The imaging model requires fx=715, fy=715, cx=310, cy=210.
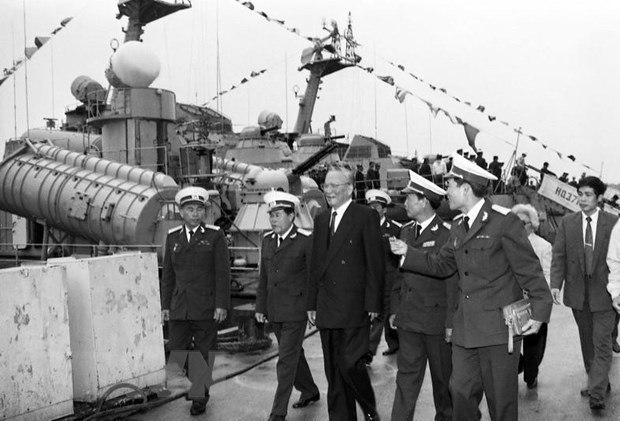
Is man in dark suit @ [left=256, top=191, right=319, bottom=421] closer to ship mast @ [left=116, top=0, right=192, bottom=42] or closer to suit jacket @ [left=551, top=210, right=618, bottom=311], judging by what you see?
suit jacket @ [left=551, top=210, right=618, bottom=311]

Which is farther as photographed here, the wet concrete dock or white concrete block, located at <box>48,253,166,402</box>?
the wet concrete dock

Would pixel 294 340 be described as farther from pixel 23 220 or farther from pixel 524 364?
pixel 23 220

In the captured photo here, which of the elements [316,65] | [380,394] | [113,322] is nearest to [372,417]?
[380,394]

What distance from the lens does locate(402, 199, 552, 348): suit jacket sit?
4070 millimetres

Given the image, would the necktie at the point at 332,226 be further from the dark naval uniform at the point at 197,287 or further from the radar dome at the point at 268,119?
the radar dome at the point at 268,119

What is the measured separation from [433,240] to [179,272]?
7.40ft

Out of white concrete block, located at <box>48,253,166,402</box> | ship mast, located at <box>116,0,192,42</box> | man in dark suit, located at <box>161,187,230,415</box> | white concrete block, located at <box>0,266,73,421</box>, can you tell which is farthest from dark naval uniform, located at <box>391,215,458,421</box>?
ship mast, located at <box>116,0,192,42</box>

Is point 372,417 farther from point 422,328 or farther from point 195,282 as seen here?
point 195,282

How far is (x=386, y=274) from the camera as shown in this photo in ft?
17.0

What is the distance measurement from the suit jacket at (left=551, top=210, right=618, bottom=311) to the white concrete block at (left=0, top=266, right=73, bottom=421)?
3.87 metres

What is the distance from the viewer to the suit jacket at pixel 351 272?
Result: 191 inches

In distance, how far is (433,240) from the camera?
510 centimetres

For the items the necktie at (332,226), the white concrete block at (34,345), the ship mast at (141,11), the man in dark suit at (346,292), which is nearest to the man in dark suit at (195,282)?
the white concrete block at (34,345)

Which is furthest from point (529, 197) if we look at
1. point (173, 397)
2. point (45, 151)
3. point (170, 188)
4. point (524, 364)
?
point (173, 397)
